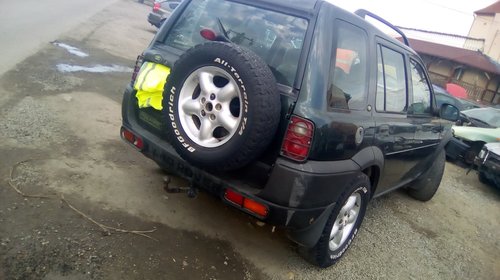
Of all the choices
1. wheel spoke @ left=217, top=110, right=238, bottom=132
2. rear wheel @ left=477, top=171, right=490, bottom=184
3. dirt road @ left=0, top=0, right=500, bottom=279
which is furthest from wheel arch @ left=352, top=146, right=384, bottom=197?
rear wheel @ left=477, top=171, right=490, bottom=184

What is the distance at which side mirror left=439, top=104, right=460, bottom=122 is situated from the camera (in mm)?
4453

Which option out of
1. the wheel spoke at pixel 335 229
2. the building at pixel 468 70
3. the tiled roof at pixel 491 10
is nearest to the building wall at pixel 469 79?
the building at pixel 468 70

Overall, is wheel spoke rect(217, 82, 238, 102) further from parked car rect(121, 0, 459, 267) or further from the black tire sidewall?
the black tire sidewall

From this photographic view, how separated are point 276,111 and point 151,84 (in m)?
1.15

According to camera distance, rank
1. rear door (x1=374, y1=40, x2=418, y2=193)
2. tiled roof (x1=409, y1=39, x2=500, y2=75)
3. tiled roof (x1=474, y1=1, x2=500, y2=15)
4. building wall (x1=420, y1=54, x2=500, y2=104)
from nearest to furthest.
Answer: rear door (x1=374, y1=40, x2=418, y2=193) < tiled roof (x1=409, y1=39, x2=500, y2=75) < building wall (x1=420, y1=54, x2=500, y2=104) < tiled roof (x1=474, y1=1, x2=500, y2=15)

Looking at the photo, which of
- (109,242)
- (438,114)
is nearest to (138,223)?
(109,242)

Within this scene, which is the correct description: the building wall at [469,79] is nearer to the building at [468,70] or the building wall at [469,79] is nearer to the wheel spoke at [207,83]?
the building at [468,70]

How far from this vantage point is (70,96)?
548cm

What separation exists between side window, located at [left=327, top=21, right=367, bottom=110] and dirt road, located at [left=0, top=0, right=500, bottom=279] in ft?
4.48

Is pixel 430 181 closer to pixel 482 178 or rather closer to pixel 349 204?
pixel 349 204

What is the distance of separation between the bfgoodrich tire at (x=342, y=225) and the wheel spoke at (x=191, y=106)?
1.20 metres

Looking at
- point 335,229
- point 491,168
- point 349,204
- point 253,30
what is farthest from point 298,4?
point 491,168

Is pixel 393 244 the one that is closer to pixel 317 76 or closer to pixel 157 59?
pixel 317 76

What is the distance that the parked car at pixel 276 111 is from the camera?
249 cm
